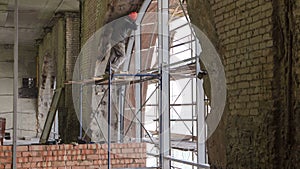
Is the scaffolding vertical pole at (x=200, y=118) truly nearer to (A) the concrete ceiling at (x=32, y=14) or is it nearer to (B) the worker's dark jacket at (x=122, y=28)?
(B) the worker's dark jacket at (x=122, y=28)

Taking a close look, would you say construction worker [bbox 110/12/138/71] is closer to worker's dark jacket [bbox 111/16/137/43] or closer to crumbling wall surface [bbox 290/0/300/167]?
worker's dark jacket [bbox 111/16/137/43]

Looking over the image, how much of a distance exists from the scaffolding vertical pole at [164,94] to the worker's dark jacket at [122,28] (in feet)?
4.35

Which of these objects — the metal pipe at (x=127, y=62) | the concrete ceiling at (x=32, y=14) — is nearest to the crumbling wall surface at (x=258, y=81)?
the metal pipe at (x=127, y=62)

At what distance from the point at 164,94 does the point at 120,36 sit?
2109 mm

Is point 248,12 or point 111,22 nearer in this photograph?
point 248,12

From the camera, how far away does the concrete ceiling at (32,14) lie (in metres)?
10.0

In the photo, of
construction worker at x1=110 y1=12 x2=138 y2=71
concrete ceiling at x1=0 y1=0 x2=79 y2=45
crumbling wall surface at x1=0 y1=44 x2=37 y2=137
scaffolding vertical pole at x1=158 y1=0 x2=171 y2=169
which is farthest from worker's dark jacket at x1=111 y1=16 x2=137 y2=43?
crumbling wall surface at x1=0 y1=44 x2=37 y2=137

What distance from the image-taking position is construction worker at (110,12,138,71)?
8.42 meters

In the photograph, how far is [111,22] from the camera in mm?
8328

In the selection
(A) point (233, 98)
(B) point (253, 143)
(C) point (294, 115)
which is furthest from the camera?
(A) point (233, 98)

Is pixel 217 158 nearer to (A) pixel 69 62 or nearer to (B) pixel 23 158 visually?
(B) pixel 23 158

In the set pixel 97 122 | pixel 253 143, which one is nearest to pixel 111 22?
pixel 97 122

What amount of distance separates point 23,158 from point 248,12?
4426mm

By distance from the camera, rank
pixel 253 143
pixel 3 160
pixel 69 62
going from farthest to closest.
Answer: pixel 69 62 < pixel 3 160 < pixel 253 143
